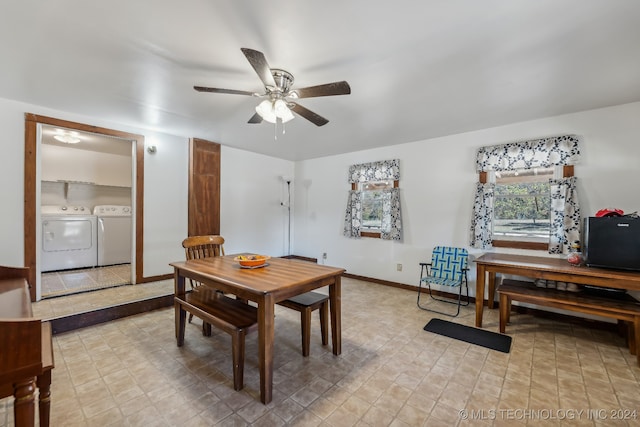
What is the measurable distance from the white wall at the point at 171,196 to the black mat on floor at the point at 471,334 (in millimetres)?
3657

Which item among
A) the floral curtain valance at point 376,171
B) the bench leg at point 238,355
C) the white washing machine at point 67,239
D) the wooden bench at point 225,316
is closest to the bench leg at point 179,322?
the wooden bench at point 225,316

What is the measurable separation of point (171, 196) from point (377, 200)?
11.4 ft

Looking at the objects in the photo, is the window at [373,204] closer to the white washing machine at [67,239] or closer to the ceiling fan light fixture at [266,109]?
the ceiling fan light fixture at [266,109]

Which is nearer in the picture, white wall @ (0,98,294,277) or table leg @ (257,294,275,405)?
table leg @ (257,294,275,405)

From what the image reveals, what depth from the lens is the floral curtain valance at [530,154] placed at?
3008mm

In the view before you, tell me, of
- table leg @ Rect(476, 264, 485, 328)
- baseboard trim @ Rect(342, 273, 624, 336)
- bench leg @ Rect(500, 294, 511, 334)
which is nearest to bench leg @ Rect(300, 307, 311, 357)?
table leg @ Rect(476, 264, 485, 328)

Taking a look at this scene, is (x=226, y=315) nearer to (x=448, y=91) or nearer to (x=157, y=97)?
(x=157, y=97)

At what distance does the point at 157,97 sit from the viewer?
2.77 metres

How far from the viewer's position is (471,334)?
8.94ft

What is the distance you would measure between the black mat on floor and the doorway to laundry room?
4238 millimetres

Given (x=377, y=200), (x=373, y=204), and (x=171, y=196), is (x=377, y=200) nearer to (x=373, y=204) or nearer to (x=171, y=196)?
(x=373, y=204)

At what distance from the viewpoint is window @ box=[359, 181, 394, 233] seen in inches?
186

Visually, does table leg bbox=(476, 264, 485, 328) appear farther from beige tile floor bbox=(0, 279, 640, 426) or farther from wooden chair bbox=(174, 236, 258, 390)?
wooden chair bbox=(174, 236, 258, 390)

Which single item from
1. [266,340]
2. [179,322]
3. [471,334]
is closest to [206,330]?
[179,322]
